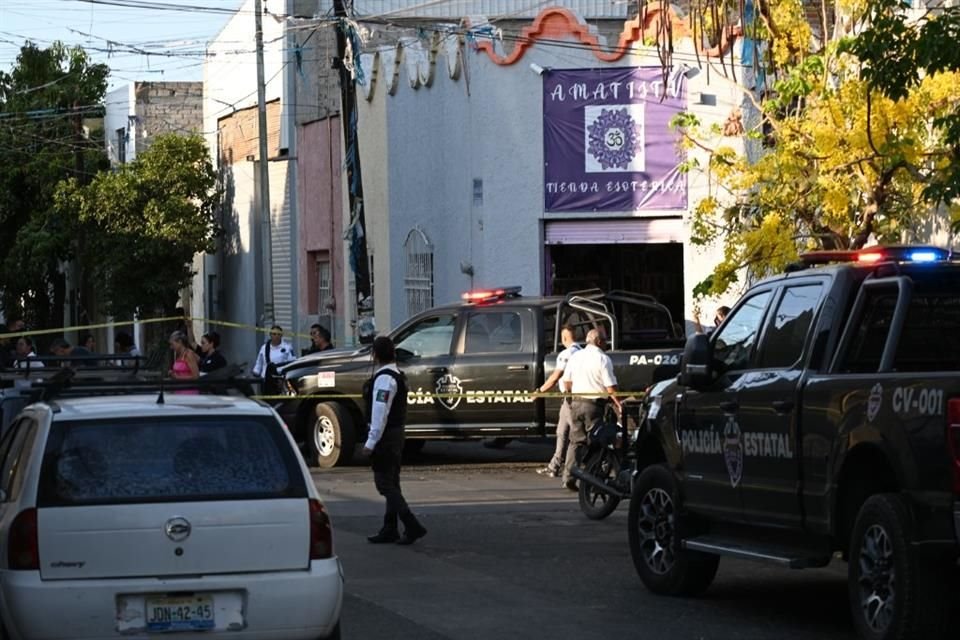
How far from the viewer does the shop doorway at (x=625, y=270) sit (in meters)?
29.5

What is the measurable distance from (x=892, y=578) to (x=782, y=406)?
4.99 ft

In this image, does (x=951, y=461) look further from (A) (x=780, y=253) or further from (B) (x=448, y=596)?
(A) (x=780, y=253)

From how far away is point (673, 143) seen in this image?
91.6 ft

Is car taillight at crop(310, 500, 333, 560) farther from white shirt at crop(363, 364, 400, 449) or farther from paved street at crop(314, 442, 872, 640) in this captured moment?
white shirt at crop(363, 364, 400, 449)

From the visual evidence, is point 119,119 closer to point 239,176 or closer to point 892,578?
point 239,176

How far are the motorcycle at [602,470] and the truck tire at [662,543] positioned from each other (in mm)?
3366

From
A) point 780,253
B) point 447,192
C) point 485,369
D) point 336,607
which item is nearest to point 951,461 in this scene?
point 336,607

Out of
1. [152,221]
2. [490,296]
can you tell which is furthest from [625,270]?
[152,221]

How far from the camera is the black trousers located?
14758 millimetres

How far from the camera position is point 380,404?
48.0ft

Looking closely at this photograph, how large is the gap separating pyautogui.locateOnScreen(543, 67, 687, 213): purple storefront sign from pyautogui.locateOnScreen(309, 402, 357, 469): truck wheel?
7.62 meters

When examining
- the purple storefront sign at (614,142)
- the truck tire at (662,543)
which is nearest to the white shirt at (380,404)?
the truck tire at (662,543)

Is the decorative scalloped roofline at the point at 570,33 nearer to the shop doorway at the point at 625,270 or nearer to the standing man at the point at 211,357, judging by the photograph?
the shop doorway at the point at 625,270

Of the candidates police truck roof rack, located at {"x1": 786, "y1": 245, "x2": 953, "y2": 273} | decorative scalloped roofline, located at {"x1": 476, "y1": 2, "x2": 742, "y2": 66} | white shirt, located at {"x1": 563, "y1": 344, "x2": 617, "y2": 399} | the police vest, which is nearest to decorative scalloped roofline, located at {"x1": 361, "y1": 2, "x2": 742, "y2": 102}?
decorative scalloped roofline, located at {"x1": 476, "y1": 2, "x2": 742, "y2": 66}
